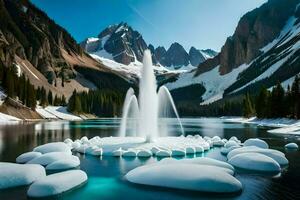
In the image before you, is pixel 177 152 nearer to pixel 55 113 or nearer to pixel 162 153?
pixel 162 153

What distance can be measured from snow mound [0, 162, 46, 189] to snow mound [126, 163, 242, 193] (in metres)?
7.40

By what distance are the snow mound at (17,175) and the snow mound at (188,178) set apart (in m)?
7.40

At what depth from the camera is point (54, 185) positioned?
2208 centimetres

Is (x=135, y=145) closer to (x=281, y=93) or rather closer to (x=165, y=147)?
(x=165, y=147)

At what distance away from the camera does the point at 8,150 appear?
4297 centimetres

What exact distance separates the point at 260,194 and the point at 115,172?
13.4m

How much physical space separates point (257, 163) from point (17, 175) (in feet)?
68.2

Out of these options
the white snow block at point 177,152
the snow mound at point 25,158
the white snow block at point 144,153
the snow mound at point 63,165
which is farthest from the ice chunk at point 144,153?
the snow mound at point 25,158

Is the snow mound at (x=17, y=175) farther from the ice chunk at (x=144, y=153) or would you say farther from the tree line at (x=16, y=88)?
the tree line at (x=16, y=88)

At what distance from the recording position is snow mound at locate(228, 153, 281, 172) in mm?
30594

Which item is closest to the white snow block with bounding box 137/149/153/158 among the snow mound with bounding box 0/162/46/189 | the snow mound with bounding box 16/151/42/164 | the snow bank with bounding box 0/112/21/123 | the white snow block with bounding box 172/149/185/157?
the white snow block with bounding box 172/149/185/157

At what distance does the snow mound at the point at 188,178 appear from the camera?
2325cm

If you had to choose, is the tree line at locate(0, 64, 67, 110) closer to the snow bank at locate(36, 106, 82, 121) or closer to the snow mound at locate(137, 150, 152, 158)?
the snow bank at locate(36, 106, 82, 121)

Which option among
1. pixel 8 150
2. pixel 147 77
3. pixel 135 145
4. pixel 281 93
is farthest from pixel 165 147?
pixel 281 93
